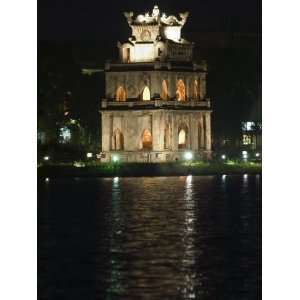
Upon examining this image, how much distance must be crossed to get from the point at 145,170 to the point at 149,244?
52.6m

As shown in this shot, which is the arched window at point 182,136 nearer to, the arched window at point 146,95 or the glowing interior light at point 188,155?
the glowing interior light at point 188,155

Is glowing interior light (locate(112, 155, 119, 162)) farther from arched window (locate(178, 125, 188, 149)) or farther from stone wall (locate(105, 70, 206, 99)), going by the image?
arched window (locate(178, 125, 188, 149))

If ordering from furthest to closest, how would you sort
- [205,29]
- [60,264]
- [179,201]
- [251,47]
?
1. [205,29]
2. [251,47]
3. [179,201]
4. [60,264]

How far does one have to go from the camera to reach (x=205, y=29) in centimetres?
16150

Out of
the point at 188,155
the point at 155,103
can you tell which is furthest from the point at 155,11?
the point at 188,155

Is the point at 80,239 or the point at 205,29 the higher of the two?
the point at 205,29

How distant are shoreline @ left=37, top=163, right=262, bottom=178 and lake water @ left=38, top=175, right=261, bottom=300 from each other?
61.2ft

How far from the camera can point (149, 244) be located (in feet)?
142

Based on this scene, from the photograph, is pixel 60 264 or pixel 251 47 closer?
pixel 60 264

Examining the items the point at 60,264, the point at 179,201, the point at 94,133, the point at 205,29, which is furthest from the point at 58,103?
the point at 60,264

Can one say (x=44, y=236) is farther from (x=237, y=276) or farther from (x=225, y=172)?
(x=225, y=172)

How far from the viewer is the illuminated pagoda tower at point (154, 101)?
359 ft

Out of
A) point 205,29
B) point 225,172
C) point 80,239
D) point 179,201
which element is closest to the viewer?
point 80,239
